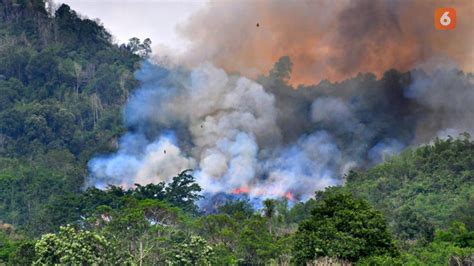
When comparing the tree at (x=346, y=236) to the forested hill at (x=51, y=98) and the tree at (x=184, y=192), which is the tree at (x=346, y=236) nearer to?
the tree at (x=184, y=192)

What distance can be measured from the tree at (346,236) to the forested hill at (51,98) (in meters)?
52.3

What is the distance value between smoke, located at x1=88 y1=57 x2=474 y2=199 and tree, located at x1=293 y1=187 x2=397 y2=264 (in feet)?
157

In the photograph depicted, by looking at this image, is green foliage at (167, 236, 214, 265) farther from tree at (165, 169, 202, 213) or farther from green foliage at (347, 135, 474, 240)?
tree at (165, 169, 202, 213)

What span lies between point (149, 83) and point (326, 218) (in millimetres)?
74367

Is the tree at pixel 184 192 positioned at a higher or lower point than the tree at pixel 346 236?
higher

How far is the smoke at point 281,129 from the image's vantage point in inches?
3398

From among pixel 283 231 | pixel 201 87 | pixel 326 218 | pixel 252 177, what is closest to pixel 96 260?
pixel 326 218

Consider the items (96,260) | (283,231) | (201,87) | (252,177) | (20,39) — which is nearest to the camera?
(96,260)

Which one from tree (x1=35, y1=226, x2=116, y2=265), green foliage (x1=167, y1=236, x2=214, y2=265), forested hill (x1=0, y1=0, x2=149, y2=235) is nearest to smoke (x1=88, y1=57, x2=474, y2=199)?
forested hill (x1=0, y1=0, x2=149, y2=235)

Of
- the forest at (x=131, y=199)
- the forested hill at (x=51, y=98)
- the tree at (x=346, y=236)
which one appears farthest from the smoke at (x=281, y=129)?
the tree at (x=346, y=236)

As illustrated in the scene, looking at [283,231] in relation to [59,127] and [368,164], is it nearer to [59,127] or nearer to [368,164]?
[368,164]

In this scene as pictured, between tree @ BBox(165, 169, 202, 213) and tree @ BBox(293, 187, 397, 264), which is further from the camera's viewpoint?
tree @ BBox(165, 169, 202, 213)

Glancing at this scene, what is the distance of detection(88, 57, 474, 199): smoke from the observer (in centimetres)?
8631

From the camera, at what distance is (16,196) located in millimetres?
84062
